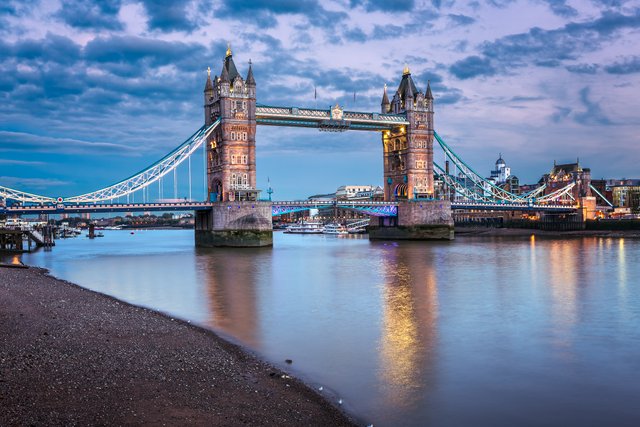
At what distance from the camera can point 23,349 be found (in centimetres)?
1097

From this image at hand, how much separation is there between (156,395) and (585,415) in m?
6.84

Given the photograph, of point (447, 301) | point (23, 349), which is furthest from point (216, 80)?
point (23, 349)

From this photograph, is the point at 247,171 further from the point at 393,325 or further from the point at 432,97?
the point at 393,325

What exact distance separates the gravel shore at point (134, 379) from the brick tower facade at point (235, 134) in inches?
1490

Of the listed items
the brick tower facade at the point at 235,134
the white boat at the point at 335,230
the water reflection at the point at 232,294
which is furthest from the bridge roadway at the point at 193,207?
the white boat at the point at 335,230

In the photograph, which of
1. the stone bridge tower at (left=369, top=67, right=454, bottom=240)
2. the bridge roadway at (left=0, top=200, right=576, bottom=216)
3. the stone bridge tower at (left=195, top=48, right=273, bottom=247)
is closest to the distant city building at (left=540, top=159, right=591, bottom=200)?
the bridge roadway at (left=0, top=200, right=576, bottom=216)

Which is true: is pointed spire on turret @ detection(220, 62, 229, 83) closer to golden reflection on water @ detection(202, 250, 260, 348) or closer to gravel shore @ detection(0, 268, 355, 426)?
golden reflection on water @ detection(202, 250, 260, 348)

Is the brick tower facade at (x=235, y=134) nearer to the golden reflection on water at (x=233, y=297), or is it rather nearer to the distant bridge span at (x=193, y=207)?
the distant bridge span at (x=193, y=207)

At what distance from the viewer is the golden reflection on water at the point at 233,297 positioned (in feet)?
53.6

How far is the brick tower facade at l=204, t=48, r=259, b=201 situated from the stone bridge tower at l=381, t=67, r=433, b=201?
1897 cm

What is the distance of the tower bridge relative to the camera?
2015 inches

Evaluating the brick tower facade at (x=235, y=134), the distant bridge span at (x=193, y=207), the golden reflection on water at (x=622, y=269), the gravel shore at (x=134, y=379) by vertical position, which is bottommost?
the golden reflection on water at (x=622, y=269)

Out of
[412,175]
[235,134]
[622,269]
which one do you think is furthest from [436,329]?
[412,175]

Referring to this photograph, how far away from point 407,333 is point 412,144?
50.4m
